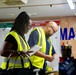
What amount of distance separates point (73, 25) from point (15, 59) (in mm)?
3019

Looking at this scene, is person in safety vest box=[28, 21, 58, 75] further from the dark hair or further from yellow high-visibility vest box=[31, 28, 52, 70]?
the dark hair

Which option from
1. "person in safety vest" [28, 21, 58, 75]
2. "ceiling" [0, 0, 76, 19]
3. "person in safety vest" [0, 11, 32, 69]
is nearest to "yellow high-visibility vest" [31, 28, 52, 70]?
"person in safety vest" [28, 21, 58, 75]

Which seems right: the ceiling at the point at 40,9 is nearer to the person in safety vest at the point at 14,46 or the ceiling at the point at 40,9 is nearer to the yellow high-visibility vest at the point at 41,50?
the yellow high-visibility vest at the point at 41,50

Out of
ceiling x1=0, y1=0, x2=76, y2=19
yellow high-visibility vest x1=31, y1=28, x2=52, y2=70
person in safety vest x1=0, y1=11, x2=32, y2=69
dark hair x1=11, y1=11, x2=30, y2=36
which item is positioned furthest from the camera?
ceiling x1=0, y1=0, x2=76, y2=19

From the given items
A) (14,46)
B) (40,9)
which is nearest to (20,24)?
(14,46)

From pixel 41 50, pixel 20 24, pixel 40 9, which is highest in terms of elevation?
pixel 40 9

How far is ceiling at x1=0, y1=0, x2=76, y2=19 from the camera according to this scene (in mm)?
4191

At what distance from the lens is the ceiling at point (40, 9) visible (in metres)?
4.19

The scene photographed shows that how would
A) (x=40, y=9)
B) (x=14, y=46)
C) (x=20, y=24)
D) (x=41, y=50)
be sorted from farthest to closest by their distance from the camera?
(x=40, y=9), (x=41, y=50), (x=20, y=24), (x=14, y=46)

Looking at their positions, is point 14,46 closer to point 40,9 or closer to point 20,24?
point 20,24

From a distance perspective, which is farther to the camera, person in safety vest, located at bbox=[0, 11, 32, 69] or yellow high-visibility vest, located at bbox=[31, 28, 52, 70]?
yellow high-visibility vest, located at bbox=[31, 28, 52, 70]

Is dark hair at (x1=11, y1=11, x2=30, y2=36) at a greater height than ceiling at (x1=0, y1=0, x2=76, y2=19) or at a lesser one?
lesser

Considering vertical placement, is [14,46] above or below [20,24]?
below

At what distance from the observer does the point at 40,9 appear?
15.1 ft
